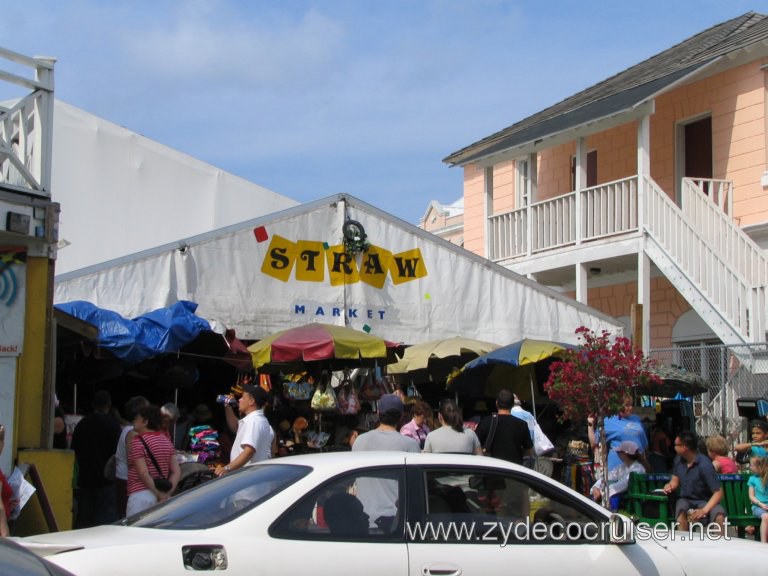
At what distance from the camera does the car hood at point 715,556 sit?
590cm

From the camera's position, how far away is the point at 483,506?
574cm

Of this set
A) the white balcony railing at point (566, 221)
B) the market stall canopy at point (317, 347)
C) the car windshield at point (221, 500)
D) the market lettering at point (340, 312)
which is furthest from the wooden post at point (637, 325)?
the car windshield at point (221, 500)

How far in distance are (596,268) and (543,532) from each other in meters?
14.4

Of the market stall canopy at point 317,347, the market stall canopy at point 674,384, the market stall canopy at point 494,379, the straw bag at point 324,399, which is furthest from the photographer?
the market stall canopy at point 674,384

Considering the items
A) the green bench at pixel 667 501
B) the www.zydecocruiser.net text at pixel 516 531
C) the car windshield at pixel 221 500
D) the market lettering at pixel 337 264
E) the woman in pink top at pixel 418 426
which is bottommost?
the green bench at pixel 667 501

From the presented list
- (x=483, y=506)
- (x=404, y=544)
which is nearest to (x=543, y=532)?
(x=483, y=506)

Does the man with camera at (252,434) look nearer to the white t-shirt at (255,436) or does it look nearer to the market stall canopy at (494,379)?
the white t-shirt at (255,436)

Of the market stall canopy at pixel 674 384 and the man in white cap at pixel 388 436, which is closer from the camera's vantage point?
the man in white cap at pixel 388 436

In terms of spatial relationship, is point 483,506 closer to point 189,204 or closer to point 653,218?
point 653,218

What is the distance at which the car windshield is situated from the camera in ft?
17.7

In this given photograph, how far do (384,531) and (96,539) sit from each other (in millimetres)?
1470

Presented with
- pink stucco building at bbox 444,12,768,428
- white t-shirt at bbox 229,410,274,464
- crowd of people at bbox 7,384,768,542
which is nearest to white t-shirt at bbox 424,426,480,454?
crowd of people at bbox 7,384,768,542

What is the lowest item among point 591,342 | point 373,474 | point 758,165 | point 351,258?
point 373,474

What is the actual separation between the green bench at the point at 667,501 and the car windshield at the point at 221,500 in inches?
202
